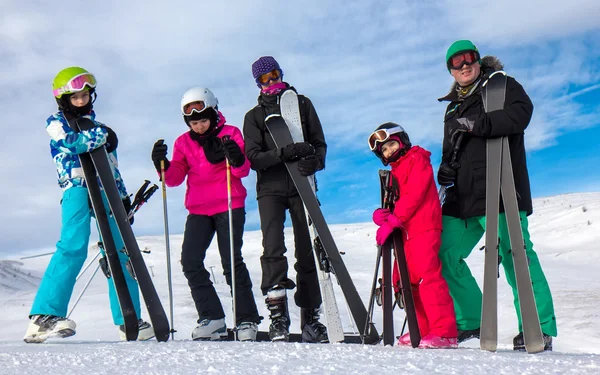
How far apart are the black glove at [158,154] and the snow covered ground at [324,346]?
4.57 ft

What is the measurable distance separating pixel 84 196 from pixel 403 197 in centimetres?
235

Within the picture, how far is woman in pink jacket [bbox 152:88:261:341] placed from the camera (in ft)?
14.6

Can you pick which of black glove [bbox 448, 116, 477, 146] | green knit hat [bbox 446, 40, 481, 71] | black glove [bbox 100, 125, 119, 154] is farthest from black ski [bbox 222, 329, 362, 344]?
green knit hat [bbox 446, 40, 481, 71]

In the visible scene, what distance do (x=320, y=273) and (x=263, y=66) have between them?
5.52 feet

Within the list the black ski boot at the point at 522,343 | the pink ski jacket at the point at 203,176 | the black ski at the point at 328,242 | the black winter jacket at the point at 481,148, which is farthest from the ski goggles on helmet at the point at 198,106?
the black ski boot at the point at 522,343

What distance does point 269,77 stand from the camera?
446 centimetres

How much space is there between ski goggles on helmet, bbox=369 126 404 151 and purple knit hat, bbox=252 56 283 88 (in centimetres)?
106

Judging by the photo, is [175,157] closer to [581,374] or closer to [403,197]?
[403,197]

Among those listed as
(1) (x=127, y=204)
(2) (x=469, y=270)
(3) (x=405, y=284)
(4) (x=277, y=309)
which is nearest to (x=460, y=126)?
(2) (x=469, y=270)

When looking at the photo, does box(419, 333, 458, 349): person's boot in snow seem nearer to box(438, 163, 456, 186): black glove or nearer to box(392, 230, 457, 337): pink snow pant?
box(392, 230, 457, 337): pink snow pant

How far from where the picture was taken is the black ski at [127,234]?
153 inches

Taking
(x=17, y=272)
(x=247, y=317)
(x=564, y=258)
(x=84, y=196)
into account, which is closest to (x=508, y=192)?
(x=247, y=317)

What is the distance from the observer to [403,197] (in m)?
3.65

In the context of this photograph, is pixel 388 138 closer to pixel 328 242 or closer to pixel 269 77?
pixel 328 242
